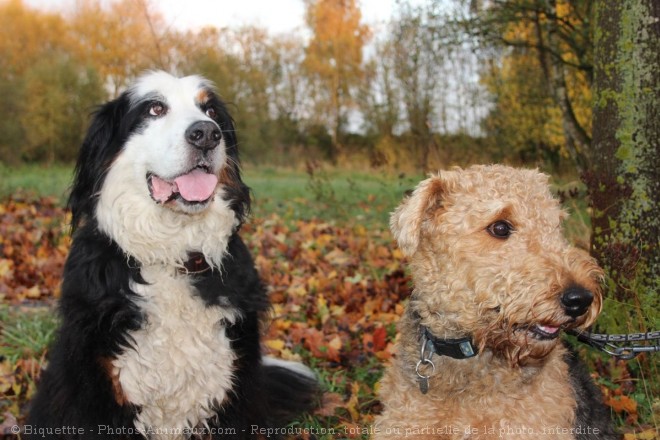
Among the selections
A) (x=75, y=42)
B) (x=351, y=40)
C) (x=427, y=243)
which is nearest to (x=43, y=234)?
(x=427, y=243)

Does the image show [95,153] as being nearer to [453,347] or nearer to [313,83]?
[453,347]

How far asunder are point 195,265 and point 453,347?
5.01ft

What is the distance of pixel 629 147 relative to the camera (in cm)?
392

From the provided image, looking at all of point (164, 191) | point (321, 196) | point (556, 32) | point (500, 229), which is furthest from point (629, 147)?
point (321, 196)

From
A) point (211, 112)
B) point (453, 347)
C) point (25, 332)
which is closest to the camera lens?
point (453, 347)

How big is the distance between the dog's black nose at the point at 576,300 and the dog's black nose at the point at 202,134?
2.07 metres

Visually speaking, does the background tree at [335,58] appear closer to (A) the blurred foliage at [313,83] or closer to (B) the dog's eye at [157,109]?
(A) the blurred foliage at [313,83]

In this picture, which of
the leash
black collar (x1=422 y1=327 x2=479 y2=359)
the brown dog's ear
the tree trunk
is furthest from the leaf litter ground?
the brown dog's ear

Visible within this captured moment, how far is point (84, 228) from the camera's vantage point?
11.1 feet

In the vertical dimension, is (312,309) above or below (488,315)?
below

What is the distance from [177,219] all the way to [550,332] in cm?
215

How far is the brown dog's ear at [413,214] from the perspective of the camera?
2.68m

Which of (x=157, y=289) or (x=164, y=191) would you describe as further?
(x=164, y=191)

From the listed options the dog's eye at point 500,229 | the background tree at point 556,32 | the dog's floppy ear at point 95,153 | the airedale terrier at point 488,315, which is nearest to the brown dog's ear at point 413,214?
the airedale terrier at point 488,315
